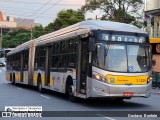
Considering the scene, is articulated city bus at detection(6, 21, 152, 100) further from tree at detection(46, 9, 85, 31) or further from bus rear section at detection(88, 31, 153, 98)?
tree at detection(46, 9, 85, 31)

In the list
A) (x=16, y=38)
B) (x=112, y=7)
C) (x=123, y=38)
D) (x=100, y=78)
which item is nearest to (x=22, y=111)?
(x=100, y=78)

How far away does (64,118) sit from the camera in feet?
43.4

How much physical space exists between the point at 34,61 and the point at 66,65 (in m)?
7.80

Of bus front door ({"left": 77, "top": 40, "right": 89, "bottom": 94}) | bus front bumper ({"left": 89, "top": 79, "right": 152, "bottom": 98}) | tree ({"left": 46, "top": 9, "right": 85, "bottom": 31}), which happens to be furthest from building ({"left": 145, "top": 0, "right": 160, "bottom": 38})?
tree ({"left": 46, "top": 9, "right": 85, "bottom": 31})

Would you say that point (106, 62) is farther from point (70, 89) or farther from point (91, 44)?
point (70, 89)

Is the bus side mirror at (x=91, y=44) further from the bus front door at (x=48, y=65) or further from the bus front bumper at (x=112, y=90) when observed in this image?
the bus front door at (x=48, y=65)

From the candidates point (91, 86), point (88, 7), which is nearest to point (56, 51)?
point (91, 86)

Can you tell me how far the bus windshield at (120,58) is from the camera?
16.2 metres

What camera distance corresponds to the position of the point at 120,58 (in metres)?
16.4

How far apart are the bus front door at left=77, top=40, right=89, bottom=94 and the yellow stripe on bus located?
125cm

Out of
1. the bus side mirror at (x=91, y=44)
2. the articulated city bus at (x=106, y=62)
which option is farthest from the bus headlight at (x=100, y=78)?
the bus side mirror at (x=91, y=44)

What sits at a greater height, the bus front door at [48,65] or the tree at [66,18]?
the tree at [66,18]

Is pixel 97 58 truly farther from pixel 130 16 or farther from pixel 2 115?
pixel 130 16

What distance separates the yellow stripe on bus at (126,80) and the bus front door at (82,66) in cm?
125
